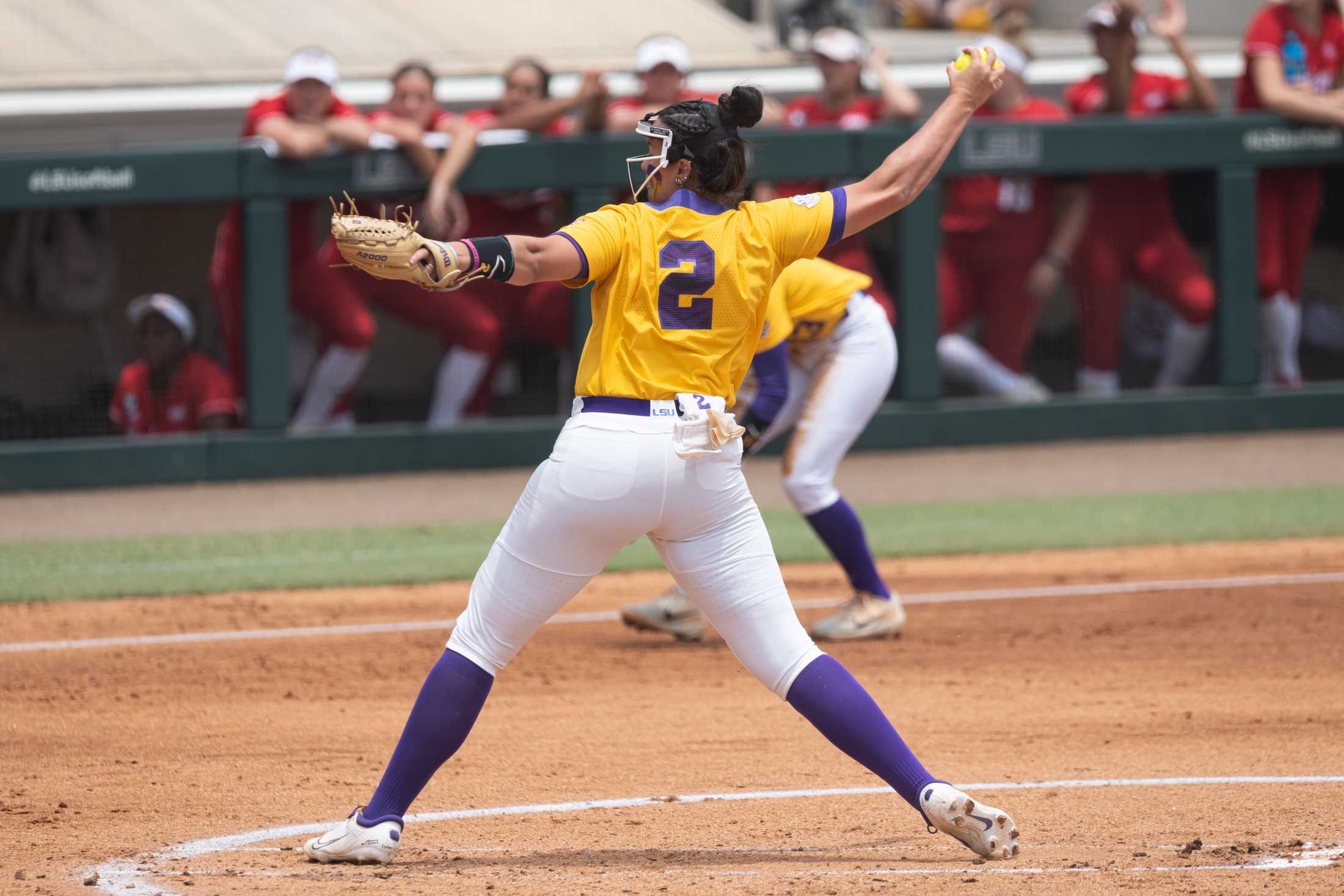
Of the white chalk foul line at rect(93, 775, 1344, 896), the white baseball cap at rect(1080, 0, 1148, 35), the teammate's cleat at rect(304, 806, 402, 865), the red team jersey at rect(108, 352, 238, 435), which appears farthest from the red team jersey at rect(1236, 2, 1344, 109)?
the teammate's cleat at rect(304, 806, 402, 865)

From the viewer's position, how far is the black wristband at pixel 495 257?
12.2 ft

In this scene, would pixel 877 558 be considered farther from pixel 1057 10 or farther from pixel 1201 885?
pixel 1057 10

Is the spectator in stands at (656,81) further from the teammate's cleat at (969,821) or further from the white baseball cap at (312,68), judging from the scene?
the teammate's cleat at (969,821)

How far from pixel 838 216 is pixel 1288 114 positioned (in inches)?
297

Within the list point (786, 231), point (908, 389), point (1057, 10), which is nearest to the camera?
point (786, 231)

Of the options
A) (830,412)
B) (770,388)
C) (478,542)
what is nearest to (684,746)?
(770,388)

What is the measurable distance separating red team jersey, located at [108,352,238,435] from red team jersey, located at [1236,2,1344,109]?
6.40 m

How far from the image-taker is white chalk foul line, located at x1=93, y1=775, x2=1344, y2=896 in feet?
12.8

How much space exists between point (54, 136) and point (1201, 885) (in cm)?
906

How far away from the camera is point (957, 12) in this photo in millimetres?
16422

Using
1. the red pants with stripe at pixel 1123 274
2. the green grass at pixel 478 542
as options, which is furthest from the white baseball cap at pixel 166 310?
the red pants with stripe at pixel 1123 274

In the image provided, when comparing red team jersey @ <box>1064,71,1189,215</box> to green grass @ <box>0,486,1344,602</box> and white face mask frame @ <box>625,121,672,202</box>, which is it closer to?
green grass @ <box>0,486,1344,602</box>

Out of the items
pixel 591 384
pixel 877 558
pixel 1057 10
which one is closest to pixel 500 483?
pixel 877 558

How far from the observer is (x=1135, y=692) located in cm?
604
